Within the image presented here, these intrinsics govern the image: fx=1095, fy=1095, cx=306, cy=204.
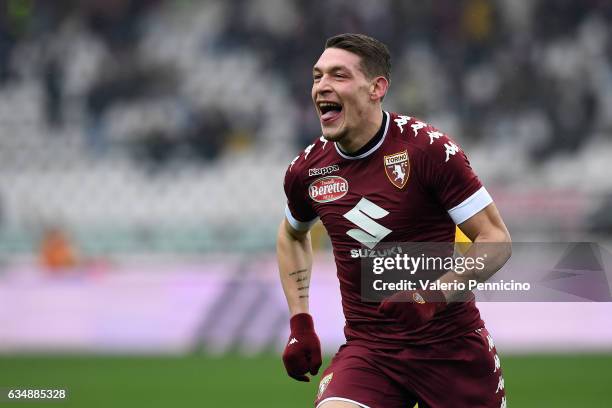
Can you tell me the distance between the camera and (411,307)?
432 centimetres

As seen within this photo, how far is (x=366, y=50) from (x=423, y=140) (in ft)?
1.61

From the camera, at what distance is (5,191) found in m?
16.2

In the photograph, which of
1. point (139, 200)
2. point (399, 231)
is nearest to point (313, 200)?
point (399, 231)

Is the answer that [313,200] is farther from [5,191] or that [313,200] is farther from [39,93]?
[39,93]

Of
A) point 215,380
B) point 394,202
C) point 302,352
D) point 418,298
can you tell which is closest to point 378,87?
point 394,202

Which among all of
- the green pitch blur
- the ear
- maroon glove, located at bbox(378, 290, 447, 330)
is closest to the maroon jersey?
the ear

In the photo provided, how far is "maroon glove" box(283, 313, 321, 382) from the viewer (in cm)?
502

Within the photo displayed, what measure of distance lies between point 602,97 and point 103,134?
7.68 m

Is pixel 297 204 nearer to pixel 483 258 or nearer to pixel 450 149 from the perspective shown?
pixel 450 149

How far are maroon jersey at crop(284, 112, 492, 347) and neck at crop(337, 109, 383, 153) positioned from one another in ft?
0.14

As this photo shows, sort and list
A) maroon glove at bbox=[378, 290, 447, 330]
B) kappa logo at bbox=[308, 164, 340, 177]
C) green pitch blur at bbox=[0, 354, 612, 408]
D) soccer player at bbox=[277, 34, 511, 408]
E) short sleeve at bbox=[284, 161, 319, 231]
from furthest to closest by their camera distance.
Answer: green pitch blur at bbox=[0, 354, 612, 408] → short sleeve at bbox=[284, 161, 319, 231] → kappa logo at bbox=[308, 164, 340, 177] → soccer player at bbox=[277, 34, 511, 408] → maroon glove at bbox=[378, 290, 447, 330]

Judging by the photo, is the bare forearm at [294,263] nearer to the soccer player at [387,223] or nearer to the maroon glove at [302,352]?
the maroon glove at [302,352]

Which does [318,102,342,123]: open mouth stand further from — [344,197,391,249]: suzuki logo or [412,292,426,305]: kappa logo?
[412,292,426,305]: kappa logo

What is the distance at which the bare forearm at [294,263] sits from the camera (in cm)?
540
